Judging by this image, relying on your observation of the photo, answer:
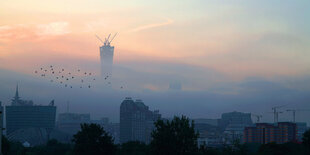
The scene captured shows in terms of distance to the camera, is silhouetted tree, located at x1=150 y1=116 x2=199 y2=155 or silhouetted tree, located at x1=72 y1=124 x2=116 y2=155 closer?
silhouetted tree, located at x1=150 y1=116 x2=199 y2=155

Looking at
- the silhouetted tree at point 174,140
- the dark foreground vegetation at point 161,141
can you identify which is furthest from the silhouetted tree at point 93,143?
the silhouetted tree at point 174,140

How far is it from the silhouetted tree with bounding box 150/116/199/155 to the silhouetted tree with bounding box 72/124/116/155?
1051 centimetres

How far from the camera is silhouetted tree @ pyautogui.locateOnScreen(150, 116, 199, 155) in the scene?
197 ft

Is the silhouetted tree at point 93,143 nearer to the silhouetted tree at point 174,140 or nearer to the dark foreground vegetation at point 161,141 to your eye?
the dark foreground vegetation at point 161,141

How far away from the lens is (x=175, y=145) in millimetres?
60156

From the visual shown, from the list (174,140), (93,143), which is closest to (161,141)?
(174,140)

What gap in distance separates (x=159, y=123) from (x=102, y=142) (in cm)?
1145

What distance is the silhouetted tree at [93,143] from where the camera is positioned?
6819cm

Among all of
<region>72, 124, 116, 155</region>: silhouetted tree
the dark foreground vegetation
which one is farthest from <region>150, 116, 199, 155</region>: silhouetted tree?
<region>72, 124, 116, 155</region>: silhouetted tree

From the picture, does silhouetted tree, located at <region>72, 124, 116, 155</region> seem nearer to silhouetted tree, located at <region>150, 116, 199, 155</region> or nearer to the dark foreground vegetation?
the dark foreground vegetation

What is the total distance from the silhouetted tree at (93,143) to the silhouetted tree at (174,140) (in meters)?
10.5

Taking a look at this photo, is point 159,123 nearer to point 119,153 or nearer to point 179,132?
point 179,132

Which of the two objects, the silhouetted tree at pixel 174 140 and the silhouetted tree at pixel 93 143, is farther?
the silhouetted tree at pixel 93 143

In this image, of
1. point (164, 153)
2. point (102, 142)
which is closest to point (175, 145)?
point (164, 153)
